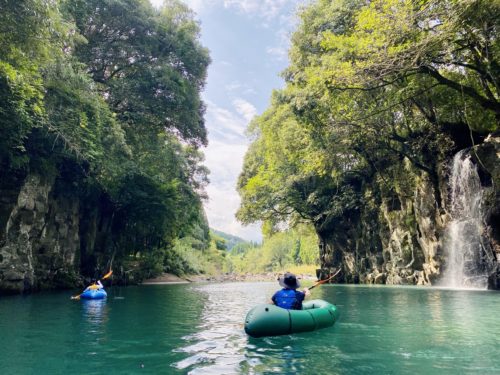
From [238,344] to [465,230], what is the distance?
16.0 m

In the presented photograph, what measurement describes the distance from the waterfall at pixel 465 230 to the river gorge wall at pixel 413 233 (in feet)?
0.26

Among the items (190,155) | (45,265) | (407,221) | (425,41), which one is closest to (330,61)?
(425,41)

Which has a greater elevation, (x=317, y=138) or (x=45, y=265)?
(x=317, y=138)

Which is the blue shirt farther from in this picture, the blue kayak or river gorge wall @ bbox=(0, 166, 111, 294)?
river gorge wall @ bbox=(0, 166, 111, 294)

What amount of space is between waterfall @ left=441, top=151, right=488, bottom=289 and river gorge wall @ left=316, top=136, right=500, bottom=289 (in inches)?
3.2

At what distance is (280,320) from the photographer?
309 inches

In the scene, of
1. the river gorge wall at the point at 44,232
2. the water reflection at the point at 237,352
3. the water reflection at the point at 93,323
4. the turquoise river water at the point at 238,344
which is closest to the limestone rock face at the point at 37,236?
the river gorge wall at the point at 44,232

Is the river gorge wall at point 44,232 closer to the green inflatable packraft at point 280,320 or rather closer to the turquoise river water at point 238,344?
the turquoise river water at point 238,344

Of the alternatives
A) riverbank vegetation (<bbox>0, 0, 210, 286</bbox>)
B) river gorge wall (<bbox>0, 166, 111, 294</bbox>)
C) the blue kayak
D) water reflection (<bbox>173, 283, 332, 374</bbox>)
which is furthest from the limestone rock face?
water reflection (<bbox>173, 283, 332, 374</bbox>)

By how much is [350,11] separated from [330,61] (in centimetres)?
634

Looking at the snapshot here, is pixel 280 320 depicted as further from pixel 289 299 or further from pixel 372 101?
pixel 372 101

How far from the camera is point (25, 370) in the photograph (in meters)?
5.56

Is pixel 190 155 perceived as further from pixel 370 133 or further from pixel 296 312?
pixel 296 312

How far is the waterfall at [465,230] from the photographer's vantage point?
18.3 metres
